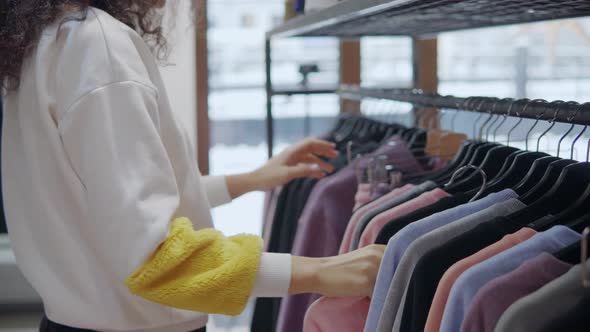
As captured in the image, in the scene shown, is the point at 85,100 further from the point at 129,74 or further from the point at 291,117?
the point at 291,117

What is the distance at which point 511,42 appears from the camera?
4730mm

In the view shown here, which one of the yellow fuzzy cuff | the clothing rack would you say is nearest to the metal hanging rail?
the clothing rack

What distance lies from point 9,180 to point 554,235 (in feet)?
2.97

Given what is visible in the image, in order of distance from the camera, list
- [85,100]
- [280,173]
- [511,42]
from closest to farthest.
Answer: [85,100] → [280,173] → [511,42]

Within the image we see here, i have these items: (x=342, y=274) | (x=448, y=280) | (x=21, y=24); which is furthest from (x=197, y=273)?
(x=21, y=24)

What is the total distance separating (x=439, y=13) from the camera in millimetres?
1702

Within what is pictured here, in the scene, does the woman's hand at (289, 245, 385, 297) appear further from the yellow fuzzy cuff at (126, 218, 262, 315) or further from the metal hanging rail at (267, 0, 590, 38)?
the metal hanging rail at (267, 0, 590, 38)

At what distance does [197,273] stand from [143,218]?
0.11 meters

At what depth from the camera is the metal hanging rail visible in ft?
4.29

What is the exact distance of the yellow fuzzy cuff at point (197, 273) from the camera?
1105 mm

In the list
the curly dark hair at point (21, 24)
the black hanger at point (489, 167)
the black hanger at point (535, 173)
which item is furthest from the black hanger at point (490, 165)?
the curly dark hair at point (21, 24)

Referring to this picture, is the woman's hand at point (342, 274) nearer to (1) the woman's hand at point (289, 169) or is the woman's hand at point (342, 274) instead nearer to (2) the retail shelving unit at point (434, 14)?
(2) the retail shelving unit at point (434, 14)

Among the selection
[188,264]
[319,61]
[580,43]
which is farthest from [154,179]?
[580,43]

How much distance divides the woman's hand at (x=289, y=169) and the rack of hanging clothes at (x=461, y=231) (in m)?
0.10
